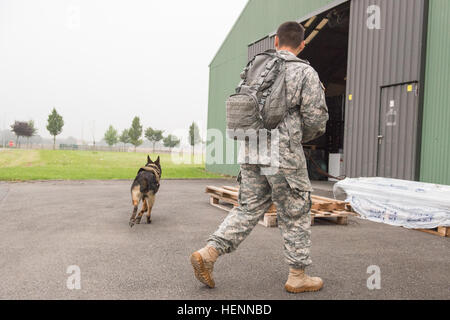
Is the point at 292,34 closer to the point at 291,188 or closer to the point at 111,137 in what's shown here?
the point at 291,188

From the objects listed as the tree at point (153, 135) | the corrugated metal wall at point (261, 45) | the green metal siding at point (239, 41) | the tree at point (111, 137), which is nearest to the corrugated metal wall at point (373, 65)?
the green metal siding at point (239, 41)

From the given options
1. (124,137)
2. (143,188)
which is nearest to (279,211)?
(143,188)

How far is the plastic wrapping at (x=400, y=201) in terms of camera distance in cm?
500

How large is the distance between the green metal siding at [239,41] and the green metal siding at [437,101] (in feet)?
11.7

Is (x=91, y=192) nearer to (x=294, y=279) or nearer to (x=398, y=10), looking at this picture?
(x=294, y=279)

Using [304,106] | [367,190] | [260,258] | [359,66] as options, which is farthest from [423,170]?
[304,106]

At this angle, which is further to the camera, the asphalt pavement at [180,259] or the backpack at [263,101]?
the asphalt pavement at [180,259]

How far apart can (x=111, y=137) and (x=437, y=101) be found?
92.4 m

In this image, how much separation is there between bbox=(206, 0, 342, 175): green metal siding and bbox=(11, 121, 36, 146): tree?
3274 inches

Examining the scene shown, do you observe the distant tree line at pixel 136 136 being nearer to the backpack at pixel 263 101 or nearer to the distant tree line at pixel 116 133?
the distant tree line at pixel 116 133

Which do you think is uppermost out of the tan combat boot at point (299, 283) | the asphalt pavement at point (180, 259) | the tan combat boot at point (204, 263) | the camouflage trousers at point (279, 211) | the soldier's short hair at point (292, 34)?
the soldier's short hair at point (292, 34)

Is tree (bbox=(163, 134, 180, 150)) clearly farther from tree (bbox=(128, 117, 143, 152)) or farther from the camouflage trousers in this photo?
the camouflage trousers

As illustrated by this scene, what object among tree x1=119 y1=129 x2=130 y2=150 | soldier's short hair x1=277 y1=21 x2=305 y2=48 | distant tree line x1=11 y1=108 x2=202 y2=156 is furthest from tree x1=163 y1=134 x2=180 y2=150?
soldier's short hair x1=277 y1=21 x2=305 y2=48

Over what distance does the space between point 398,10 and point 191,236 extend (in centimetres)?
634
